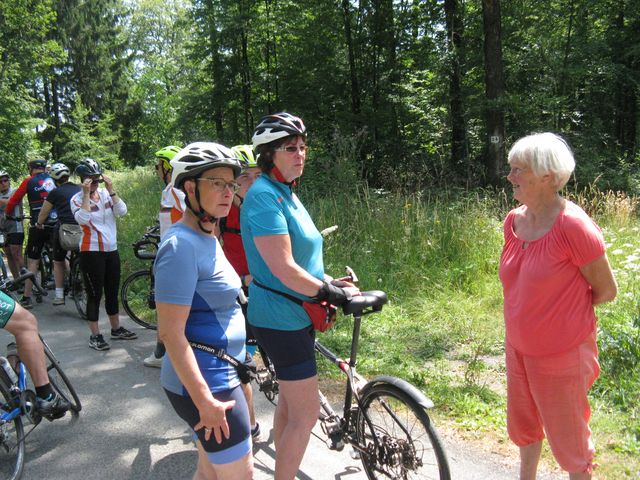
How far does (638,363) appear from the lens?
13.6 feet

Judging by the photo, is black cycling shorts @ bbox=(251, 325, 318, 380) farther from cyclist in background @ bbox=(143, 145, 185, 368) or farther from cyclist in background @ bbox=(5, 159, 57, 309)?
cyclist in background @ bbox=(5, 159, 57, 309)

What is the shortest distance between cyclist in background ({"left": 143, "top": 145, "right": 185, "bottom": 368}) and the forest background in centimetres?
234

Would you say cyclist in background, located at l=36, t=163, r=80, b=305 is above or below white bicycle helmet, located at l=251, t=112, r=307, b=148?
below

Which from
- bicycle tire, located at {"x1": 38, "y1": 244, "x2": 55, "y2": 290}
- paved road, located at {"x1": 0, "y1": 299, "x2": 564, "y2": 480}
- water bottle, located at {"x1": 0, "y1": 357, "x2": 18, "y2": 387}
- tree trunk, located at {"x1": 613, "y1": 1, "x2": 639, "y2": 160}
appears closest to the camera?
paved road, located at {"x1": 0, "y1": 299, "x2": 564, "y2": 480}

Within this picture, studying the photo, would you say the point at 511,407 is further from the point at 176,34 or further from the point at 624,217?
the point at 176,34

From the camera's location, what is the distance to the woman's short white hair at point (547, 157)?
7.79 ft

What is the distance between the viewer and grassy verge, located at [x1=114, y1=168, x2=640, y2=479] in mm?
3795

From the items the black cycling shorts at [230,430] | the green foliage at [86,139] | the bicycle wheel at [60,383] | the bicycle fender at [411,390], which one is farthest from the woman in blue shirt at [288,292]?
the green foliage at [86,139]

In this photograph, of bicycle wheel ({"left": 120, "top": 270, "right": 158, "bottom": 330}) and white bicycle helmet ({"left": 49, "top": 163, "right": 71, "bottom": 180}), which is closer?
bicycle wheel ({"left": 120, "top": 270, "right": 158, "bottom": 330})

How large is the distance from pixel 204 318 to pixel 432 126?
15.1 metres

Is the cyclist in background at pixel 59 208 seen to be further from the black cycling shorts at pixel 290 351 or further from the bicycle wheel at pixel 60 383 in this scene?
the black cycling shorts at pixel 290 351

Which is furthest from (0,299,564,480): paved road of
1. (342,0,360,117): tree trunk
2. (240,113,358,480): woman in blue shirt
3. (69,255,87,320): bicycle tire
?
(342,0,360,117): tree trunk

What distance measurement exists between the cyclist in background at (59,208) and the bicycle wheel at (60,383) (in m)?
3.45

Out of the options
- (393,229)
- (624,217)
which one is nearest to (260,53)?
(393,229)
